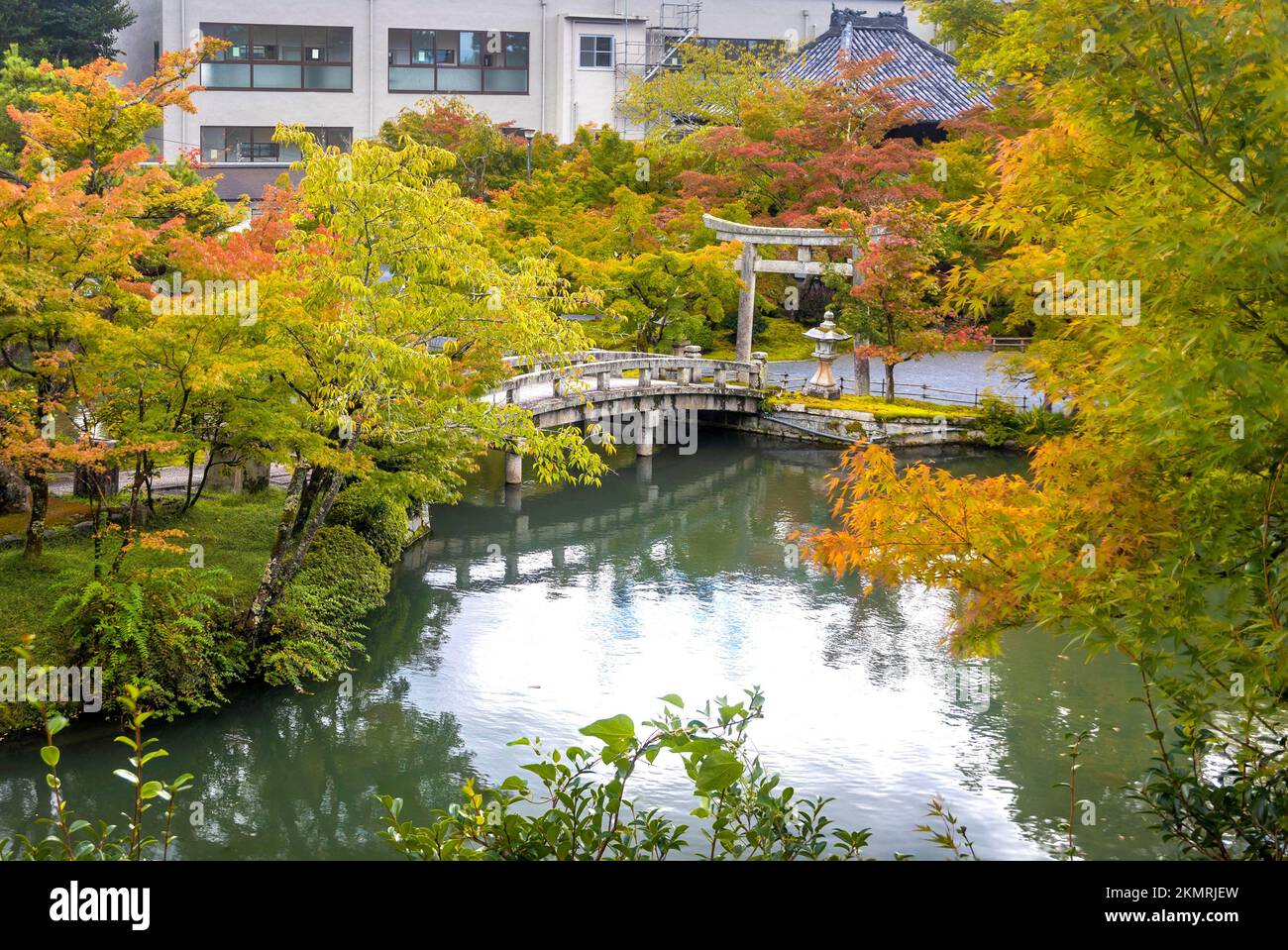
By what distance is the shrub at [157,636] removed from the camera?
1238 centimetres

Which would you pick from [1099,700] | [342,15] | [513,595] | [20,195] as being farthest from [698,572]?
[342,15]

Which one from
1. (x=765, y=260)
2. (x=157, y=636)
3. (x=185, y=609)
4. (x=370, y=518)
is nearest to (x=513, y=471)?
(x=370, y=518)

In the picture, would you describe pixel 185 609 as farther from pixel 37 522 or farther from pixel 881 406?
pixel 881 406

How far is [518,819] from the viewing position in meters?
4.64

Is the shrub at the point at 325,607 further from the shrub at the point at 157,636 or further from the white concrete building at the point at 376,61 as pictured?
the white concrete building at the point at 376,61

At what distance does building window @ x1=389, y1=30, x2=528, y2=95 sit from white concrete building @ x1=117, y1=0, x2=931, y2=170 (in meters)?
0.03

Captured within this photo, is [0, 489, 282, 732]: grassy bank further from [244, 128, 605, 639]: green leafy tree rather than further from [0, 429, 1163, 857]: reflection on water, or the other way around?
[244, 128, 605, 639]: green leafy tree

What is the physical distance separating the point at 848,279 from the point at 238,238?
19.6m

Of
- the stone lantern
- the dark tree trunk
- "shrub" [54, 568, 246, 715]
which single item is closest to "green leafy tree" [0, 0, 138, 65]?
the stone lantern

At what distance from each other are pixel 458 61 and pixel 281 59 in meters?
5.67

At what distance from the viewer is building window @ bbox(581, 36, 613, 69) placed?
4350 cm

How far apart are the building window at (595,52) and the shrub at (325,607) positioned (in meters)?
29.9

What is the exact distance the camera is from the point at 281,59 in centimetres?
4159

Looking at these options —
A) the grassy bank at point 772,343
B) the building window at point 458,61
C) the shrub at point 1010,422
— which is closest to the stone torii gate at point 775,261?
the grassy bank at point 772,343
